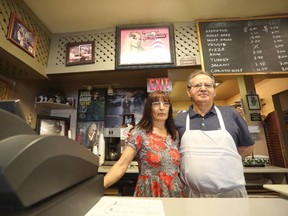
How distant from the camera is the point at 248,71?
6.35 feet

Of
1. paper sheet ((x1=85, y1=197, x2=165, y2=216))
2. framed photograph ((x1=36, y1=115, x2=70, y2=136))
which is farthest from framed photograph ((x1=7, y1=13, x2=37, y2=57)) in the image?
paper sheet ((x1=85, y1=197, x2=165, y2=216))

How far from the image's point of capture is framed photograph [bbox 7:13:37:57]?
1601mm

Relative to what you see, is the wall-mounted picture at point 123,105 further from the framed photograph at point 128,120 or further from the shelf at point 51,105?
the shelf at point 51,105

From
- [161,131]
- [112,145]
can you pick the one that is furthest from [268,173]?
[112,145]

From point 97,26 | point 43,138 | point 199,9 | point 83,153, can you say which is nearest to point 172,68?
point 199,9

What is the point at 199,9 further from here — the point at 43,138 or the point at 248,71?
the point at 43,138

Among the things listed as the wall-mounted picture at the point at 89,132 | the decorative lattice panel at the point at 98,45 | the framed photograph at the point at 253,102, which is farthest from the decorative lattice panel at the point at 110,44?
the wall-mounted picture at the point at 89,132

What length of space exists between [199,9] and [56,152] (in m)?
2.15

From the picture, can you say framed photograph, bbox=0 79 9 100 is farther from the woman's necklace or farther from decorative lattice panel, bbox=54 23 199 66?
the woman's necklace

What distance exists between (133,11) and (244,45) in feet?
4.35

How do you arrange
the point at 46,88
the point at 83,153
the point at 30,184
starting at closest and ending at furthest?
the point at 30,184, the point at 83,153, the point at 46,88

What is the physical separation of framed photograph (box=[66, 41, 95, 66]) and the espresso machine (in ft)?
2.86

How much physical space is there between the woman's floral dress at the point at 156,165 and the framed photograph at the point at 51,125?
1541 millimetres

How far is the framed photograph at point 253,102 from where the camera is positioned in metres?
1.97
